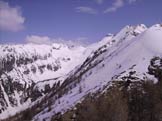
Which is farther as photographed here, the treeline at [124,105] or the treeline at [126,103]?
the treeline at [126,103]

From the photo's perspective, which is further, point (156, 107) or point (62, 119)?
point (62, 119)

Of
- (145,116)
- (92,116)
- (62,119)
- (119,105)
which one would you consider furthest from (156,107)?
(62,119)

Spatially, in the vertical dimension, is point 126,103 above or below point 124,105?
above

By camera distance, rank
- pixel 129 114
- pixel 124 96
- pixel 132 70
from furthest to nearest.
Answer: pixel 132 70 → pixel 124 96 → pixel 129 114

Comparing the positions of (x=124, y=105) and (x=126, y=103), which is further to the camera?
(x=126, y=103)

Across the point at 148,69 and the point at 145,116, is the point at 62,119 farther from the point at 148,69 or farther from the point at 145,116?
the point at 148,69

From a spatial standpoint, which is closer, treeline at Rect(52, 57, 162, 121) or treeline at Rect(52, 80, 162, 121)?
treeline at Rect(52, 80, 162, 121)

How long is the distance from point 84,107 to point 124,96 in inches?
717

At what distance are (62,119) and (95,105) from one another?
46.6 feet

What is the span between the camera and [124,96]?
499 ft

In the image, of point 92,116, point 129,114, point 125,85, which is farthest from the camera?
point 125,85

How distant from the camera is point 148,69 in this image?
547ft

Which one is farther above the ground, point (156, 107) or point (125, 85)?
point (125, 85)

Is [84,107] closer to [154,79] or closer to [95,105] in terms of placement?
[95,105]
